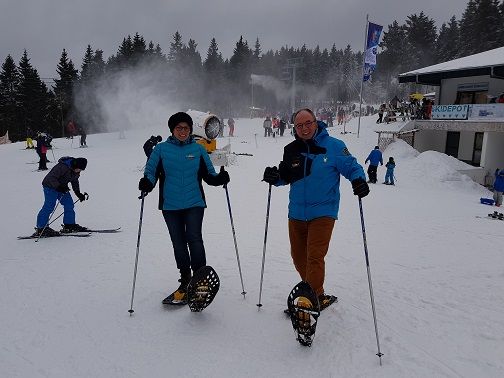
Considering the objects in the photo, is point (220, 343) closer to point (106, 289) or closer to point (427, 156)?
point (106, 289)

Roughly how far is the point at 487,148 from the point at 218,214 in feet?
55.6

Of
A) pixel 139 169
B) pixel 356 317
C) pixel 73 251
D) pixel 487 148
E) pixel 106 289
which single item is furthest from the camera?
pixel 487 148

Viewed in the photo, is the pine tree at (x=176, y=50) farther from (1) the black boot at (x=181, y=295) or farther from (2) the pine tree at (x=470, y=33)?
(1) the black boot at (x=181, y=295)

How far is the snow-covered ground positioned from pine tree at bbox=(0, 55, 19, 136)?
49.6m

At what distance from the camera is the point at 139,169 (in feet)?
53.5

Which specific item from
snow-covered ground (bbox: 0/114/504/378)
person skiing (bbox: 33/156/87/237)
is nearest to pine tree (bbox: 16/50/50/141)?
snow-covered ground (bbox: 0/114/504/378)

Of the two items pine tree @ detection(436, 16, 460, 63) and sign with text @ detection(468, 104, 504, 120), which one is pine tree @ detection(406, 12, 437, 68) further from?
sign with text @ detection(468, 104, 504, 120)

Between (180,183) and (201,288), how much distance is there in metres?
1.06

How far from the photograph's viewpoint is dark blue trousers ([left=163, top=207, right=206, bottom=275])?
3766mm

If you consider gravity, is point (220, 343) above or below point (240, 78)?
below

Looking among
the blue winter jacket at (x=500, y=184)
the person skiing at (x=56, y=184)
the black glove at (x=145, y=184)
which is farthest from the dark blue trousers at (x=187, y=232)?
the blue winter jacket at (x=500, y=184)

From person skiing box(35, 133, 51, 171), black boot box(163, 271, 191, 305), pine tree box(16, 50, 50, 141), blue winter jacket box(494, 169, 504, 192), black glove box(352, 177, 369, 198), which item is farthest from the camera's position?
pine tree box(16, 50, 50, 141)

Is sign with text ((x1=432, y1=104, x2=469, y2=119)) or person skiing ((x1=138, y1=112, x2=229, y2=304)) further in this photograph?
sign with text ((x1=432, y1=104, x2=469, y2=119))

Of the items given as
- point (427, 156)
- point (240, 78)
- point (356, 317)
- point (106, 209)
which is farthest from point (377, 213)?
point (240, 78)
